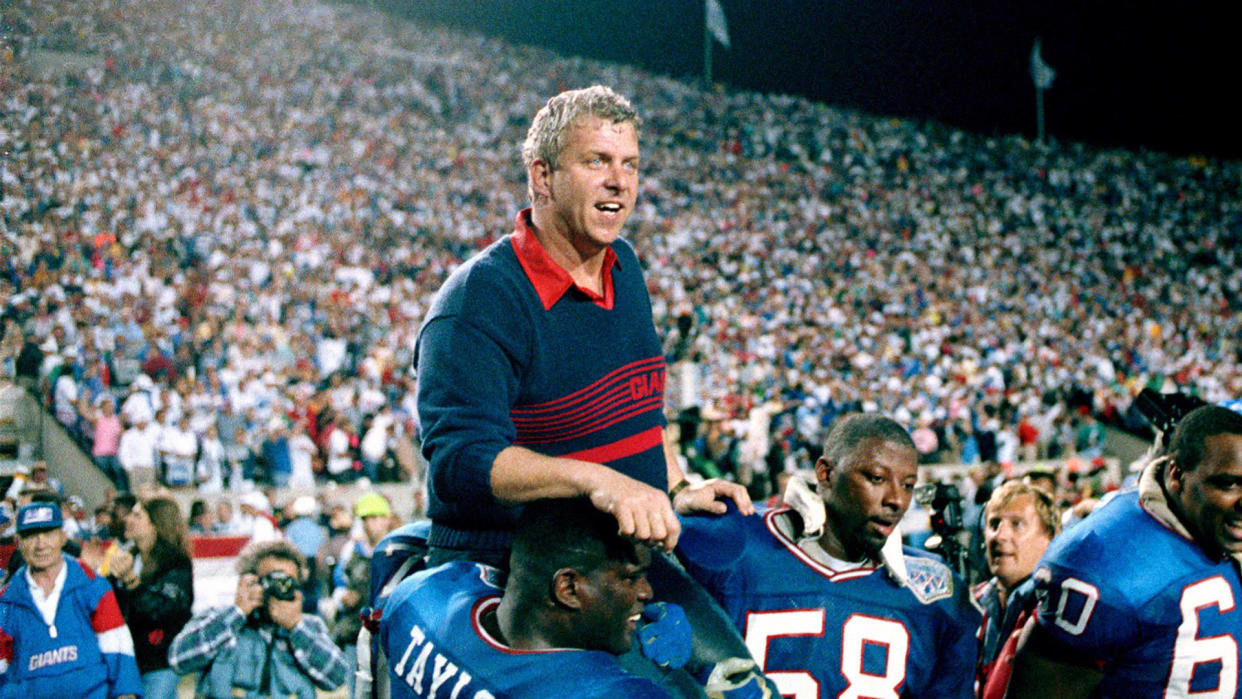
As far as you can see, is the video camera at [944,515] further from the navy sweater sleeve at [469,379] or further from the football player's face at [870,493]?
the navy sweater sleeve at [469,379]

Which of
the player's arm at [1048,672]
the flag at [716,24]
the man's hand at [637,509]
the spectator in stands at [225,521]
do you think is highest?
the flag at [716,24]

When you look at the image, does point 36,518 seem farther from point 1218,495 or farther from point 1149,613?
point 1218,495

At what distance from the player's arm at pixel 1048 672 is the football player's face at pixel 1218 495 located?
0.47 metres

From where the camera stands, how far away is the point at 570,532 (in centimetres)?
186

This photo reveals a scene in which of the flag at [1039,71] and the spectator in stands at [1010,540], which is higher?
the flag at [1039,71]

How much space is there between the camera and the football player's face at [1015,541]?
12.6 ft

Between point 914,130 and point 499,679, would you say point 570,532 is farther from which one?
point 914,130

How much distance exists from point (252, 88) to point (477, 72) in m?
7.73

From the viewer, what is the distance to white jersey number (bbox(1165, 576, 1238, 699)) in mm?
2596

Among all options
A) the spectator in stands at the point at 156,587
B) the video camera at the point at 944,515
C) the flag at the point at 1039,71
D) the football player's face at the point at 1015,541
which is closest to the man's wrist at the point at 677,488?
the video camera at the point at 944,515

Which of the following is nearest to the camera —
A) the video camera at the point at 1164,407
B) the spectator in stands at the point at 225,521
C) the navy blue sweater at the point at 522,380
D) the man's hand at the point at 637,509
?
the man's hand at the point at 637,509

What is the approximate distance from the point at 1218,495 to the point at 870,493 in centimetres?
88

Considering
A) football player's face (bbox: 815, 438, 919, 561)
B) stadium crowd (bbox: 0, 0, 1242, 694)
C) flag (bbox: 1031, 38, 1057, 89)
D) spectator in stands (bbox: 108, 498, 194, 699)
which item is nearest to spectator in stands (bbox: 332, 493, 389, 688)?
stadium crowd (bbox: 0, 0, 1242, 694)

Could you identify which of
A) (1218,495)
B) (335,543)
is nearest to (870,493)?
(1218,495)
